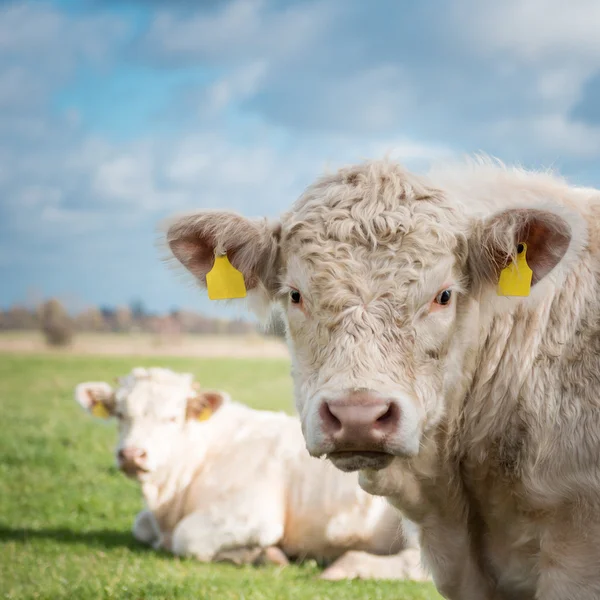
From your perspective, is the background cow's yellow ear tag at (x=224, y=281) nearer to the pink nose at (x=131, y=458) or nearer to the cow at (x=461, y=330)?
the cow at (x=461, y=330)

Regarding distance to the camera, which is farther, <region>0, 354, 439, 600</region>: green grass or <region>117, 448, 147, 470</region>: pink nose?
<region>117, 448, 147, 470</region>: pink nose

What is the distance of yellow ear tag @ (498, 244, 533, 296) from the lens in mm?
4035

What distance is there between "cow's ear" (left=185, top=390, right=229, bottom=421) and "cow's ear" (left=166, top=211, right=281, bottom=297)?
13.4 feet

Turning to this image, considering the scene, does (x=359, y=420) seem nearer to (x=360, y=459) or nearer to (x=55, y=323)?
(x=360, y=459)

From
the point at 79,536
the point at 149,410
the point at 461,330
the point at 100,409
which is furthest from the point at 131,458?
the point at 461,330

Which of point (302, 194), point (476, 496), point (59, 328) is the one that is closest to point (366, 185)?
point (302, 194)

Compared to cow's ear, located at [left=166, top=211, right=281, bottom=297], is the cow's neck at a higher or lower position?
lower

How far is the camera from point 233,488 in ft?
26.3

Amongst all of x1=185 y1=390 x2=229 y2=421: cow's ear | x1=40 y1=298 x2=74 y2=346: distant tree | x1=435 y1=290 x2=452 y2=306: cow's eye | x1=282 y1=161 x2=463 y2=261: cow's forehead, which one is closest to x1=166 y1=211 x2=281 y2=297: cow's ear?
x1=282 y1=161 x2=463 y2=261: cow's forehead

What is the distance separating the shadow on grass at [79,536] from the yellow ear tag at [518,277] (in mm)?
5092

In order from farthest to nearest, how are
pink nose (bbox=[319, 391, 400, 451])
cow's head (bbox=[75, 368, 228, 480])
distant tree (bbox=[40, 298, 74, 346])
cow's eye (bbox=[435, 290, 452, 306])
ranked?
distant tree (bbox=[40, 298, 74, 346])
cow's head (bbox=[75, 368, 228, 480])
cow's eye (bbox=[435, 290, 452, 306])
pink nose (bbox=[319, 391, 400, 451])

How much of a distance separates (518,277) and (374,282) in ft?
2.43

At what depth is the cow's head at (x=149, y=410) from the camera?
7.92 metres

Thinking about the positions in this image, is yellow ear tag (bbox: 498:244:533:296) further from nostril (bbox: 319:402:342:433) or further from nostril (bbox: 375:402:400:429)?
nostril (bbox: 319:402:342:433)
